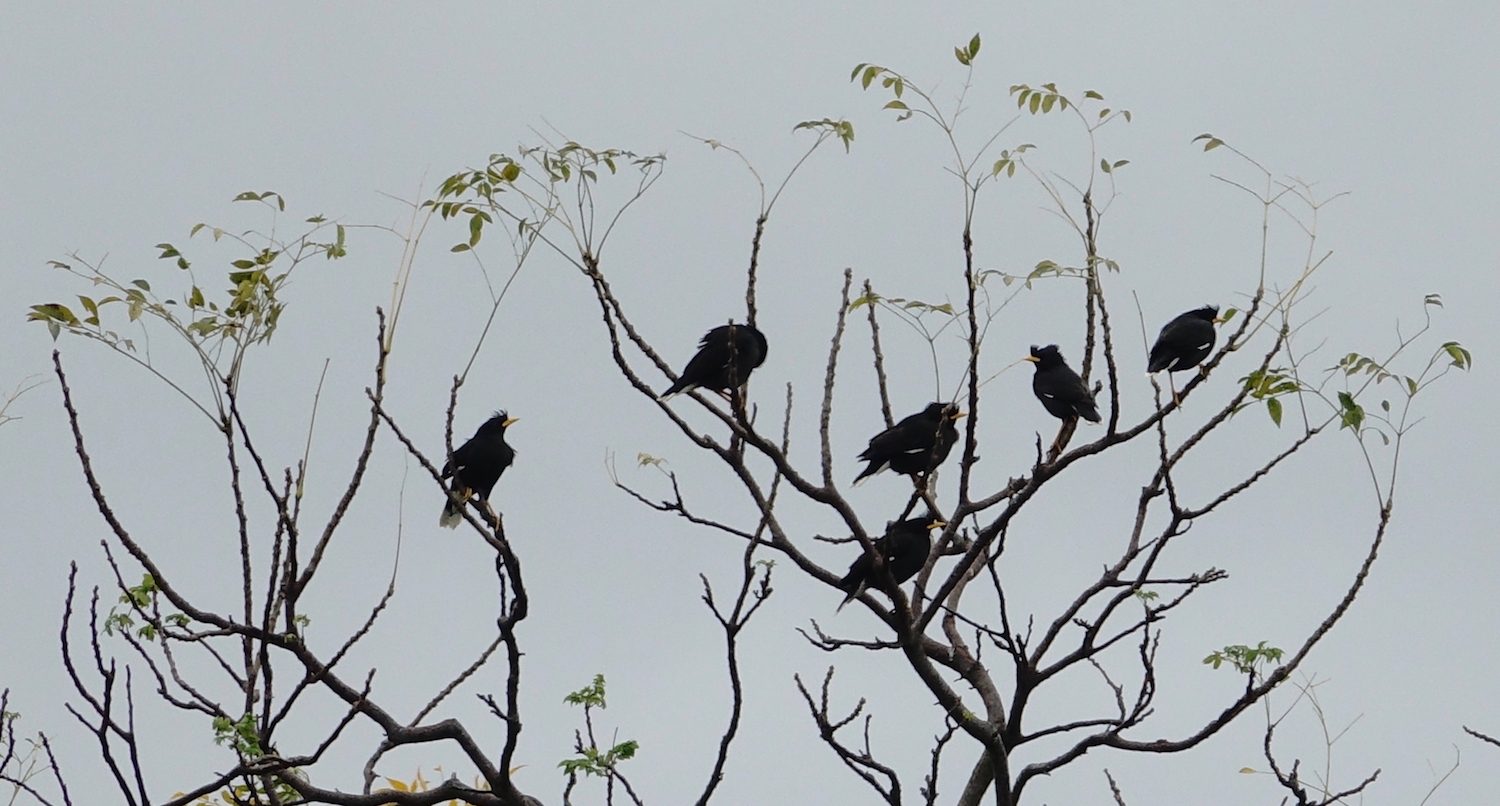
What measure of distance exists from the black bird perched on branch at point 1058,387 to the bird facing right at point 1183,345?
0.47 metres

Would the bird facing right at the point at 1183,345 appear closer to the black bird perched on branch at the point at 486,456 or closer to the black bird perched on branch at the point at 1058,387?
the black bird perched on branch at the point at 1058,387

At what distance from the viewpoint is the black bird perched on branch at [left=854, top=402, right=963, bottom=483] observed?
750 cm

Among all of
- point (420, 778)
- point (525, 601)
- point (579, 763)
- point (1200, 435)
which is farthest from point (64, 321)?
point (1200, 435)

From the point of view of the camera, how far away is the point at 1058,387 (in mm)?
8344

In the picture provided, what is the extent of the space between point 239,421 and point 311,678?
0.86 metres

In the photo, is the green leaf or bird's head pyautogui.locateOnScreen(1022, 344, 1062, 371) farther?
bird's head pyautogui.locateOnScreen(1022, 344, 1062, 371)

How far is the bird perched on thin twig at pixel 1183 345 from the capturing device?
839 cm

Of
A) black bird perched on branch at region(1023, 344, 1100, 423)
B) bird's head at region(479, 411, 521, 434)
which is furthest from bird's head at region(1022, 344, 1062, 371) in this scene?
bird's head at region(479, 411, 521, 434)

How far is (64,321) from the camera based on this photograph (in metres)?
4.75

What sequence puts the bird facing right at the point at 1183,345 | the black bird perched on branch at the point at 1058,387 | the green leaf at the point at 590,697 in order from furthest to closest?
the bird facing right at the point at 1183,345 → the black bird perched on branch at the point at 1058,387 → the green leaf at the point at 590,697

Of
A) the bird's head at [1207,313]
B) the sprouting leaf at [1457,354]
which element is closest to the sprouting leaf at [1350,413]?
the sprouting leaf at [1457,354]

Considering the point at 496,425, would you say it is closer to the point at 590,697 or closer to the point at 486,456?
the point at 486,456

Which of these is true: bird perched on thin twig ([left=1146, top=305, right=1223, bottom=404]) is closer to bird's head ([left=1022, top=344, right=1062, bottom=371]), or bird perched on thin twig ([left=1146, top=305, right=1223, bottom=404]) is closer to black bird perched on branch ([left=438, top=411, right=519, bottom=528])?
bird's head ([left=1022, top=344, right=1062, bottom=371])

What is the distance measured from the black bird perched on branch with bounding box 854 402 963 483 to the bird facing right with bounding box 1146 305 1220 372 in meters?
1.41
